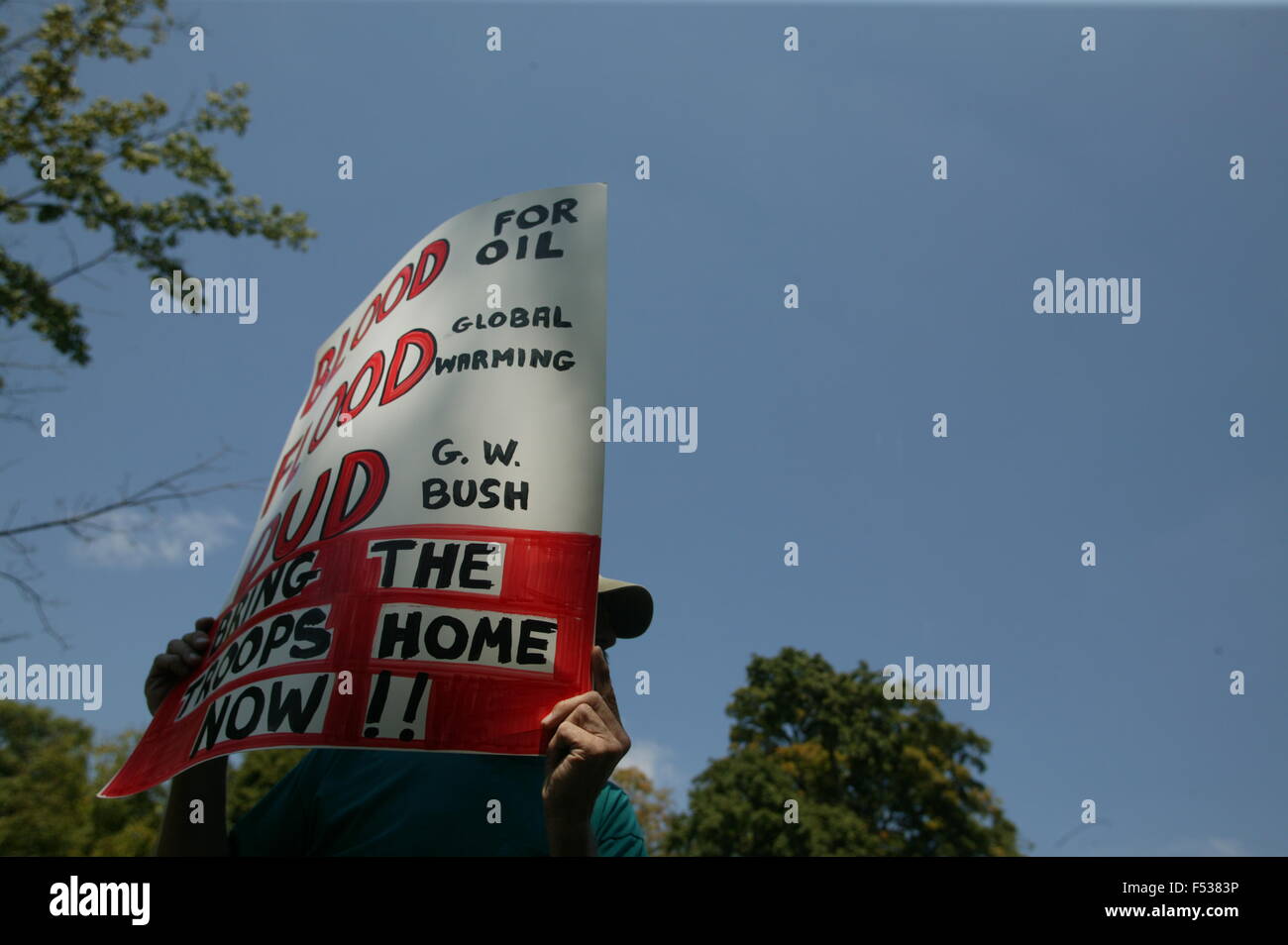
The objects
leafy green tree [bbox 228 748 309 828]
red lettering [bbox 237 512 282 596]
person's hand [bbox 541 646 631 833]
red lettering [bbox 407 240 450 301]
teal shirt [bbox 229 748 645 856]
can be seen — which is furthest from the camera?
leafy green tree [bbox 228 748 309 828]

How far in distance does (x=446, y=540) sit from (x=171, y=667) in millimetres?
988

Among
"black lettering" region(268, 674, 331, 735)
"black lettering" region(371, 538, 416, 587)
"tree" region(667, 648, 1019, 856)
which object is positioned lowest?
"tree" region(667, 648, 1019, 856)

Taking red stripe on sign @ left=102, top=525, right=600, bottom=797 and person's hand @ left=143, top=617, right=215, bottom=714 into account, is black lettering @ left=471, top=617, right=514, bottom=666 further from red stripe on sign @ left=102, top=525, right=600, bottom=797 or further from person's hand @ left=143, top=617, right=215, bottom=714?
person's hand @ left=143, top=617, right=215, bottom=714

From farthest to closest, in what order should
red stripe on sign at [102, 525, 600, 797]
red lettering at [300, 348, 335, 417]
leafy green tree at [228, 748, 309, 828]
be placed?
leafy green tree at [228, 748, 309, 828]
red lettering at [300, 348, 335, 417]
red stripe on sign at [102, 525, 600, 797]

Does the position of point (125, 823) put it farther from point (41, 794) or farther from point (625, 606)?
point (625, 606)

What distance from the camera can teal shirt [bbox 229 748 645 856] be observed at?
229 cm

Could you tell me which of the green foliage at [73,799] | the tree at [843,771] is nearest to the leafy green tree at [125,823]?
the green foliage at [73,799]

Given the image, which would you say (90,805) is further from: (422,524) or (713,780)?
(422,524)

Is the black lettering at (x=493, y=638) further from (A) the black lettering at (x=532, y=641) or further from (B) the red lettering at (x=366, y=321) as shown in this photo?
(B) the red lettering at (x=366, y=321)

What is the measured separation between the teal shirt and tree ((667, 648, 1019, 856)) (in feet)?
82.6

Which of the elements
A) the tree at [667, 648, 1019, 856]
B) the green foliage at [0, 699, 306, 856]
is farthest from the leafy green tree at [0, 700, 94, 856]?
the tree at [667, 648, 1019, 856]

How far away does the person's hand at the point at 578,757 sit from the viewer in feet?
6.68

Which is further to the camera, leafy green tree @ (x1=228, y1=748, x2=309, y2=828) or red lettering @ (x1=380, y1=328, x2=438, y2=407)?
leafy green tree @ (x1=228, y1=748, x2=309, y2=828)
